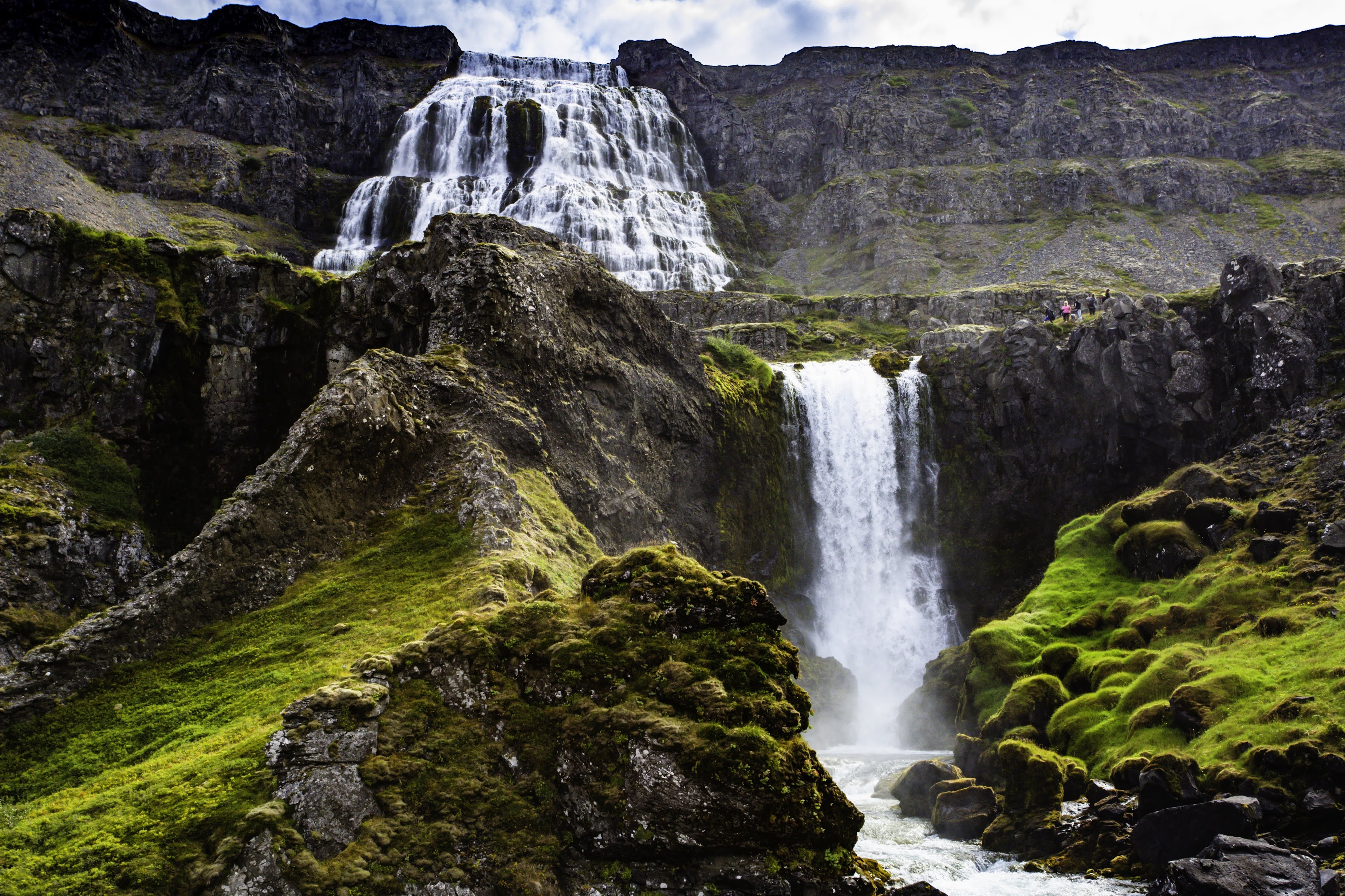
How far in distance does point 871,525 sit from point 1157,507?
1311cm

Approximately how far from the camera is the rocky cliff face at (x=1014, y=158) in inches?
3248

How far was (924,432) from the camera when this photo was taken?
4400cm

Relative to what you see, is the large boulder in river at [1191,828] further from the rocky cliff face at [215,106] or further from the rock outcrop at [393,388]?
the rocky cliff face at [215,106]

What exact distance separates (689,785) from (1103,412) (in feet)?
127

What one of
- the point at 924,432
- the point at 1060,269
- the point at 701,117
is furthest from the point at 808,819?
the point at 701,117

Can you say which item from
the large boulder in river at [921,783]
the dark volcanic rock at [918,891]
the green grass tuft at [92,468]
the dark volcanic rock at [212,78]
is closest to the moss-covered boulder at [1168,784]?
the large boulder in river at [921,783]

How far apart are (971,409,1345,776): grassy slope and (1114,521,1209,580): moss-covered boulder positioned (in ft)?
1.58

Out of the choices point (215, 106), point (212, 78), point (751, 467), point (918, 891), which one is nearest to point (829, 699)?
point (751, 467)

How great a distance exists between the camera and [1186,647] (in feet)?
79.3

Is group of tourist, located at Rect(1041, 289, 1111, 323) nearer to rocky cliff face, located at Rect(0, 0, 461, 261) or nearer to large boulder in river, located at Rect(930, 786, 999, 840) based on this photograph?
large boulder in river, located at Rect(930, 786, 999, 840)

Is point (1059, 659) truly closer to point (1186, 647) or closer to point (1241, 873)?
point (1186, 647)

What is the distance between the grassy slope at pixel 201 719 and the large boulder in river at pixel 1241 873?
1271cm

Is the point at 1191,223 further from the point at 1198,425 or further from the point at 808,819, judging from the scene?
the point at 808,819

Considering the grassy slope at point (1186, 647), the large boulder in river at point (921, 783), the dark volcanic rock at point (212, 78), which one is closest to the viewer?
the grassy slope at point (1186, 647)
